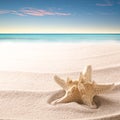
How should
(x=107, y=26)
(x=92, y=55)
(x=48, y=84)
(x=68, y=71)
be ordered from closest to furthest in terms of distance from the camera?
1. (x=48, y=84)
2. (x=68, y=71)
3. (x=92, y=55)
4. (x=107, y=26)

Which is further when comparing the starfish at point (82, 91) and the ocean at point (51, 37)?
the ocean at point (51, 37)

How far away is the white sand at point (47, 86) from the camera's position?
3.53 ft

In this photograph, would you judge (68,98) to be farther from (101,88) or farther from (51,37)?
(51,37)

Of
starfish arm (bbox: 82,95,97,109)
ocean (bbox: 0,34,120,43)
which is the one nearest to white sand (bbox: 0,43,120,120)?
starfish arm (bbox: 82,95,97,109)

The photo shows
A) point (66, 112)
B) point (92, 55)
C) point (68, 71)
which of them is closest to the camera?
point (66, 112)

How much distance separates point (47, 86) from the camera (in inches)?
53.3

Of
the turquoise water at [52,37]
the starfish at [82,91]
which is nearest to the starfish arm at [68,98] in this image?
the starfish at [82,91]

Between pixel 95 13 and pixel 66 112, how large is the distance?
367cm

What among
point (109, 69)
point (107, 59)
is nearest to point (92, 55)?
point (107, 59)

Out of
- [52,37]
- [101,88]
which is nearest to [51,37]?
[52,37]

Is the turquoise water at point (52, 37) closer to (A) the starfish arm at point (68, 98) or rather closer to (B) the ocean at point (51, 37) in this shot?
(B) the ocean at point (51, 37)

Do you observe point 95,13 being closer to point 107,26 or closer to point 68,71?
point 107,26

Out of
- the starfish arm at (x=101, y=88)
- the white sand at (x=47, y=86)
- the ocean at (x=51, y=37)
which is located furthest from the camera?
the ocean at (x=51, y=37)

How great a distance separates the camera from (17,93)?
4.10 ft
